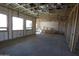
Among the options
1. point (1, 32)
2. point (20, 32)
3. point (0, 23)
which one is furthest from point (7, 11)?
point (20, 32)

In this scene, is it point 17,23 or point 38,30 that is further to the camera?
point 38,30

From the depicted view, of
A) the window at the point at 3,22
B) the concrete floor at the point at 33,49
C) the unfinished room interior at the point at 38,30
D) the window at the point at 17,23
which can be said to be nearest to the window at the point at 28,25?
the unfinished room interior at the point at 38,30

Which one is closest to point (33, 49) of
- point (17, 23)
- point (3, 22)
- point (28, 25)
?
point (3, 22)

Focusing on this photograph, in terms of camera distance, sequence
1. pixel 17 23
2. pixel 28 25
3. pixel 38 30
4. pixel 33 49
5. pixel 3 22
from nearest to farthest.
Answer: pixel 33 49
pixel 3 22
pixel 17 23
pixel 28 25
pixel 38 30

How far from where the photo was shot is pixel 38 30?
1593 cm

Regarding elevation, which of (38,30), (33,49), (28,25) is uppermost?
(28,25)

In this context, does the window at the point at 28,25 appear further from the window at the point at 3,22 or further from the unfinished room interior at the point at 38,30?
the window at the point at 3,22

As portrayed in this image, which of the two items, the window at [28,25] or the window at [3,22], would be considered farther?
the window at [28,25]

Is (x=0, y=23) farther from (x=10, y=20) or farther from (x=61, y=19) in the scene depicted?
(x=61, y=19)

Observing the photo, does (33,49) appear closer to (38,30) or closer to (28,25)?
(28,25)

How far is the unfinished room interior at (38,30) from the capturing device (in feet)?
15.7

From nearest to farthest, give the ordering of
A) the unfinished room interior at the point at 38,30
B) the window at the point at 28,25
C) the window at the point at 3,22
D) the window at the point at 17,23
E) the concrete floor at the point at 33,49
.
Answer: the concrete floor at the point at 33,49
the unfinished room interior at the point at 38,30
the window at the point at 3,22
the window at the point at 17,23
the window at the point at 28,25

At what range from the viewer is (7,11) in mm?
7359

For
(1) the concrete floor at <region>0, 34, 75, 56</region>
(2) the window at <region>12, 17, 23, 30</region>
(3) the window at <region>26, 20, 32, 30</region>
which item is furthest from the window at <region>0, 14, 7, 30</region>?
(3) the window at <region>26, 20, 32, 30</region>
